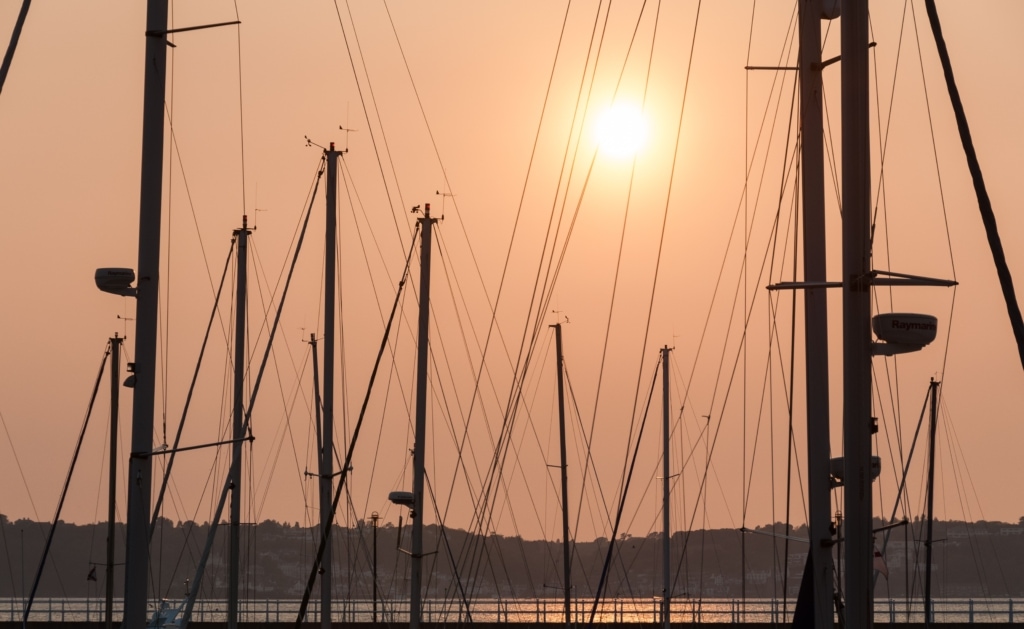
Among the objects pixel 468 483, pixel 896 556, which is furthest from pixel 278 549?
pixel 468 483

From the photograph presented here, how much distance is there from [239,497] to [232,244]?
500 centimetres

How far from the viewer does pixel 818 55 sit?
16.3 m

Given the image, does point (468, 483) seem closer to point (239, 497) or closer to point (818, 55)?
point (239, 497)

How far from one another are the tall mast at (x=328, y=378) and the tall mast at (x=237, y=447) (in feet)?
4.42

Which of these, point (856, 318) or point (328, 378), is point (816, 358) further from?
point (328, 378)

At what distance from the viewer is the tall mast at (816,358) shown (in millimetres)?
14758

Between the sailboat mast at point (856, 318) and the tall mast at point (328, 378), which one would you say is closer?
the sailboat mast at point (856, 318)

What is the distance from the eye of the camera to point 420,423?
2736 cm

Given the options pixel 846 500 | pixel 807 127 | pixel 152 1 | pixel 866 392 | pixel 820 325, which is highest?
pixel 152 1

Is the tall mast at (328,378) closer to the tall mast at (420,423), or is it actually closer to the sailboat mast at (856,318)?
the tall mast at (420,423)

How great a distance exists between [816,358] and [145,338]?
624cm

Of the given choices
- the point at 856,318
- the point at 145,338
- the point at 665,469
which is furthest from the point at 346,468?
the point at 665,469

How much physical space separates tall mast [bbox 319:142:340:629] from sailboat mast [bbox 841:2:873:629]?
1452 centimetres

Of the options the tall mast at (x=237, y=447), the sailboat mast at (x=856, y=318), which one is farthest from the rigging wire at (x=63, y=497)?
the sailboat mast at (x=856, y=318)
